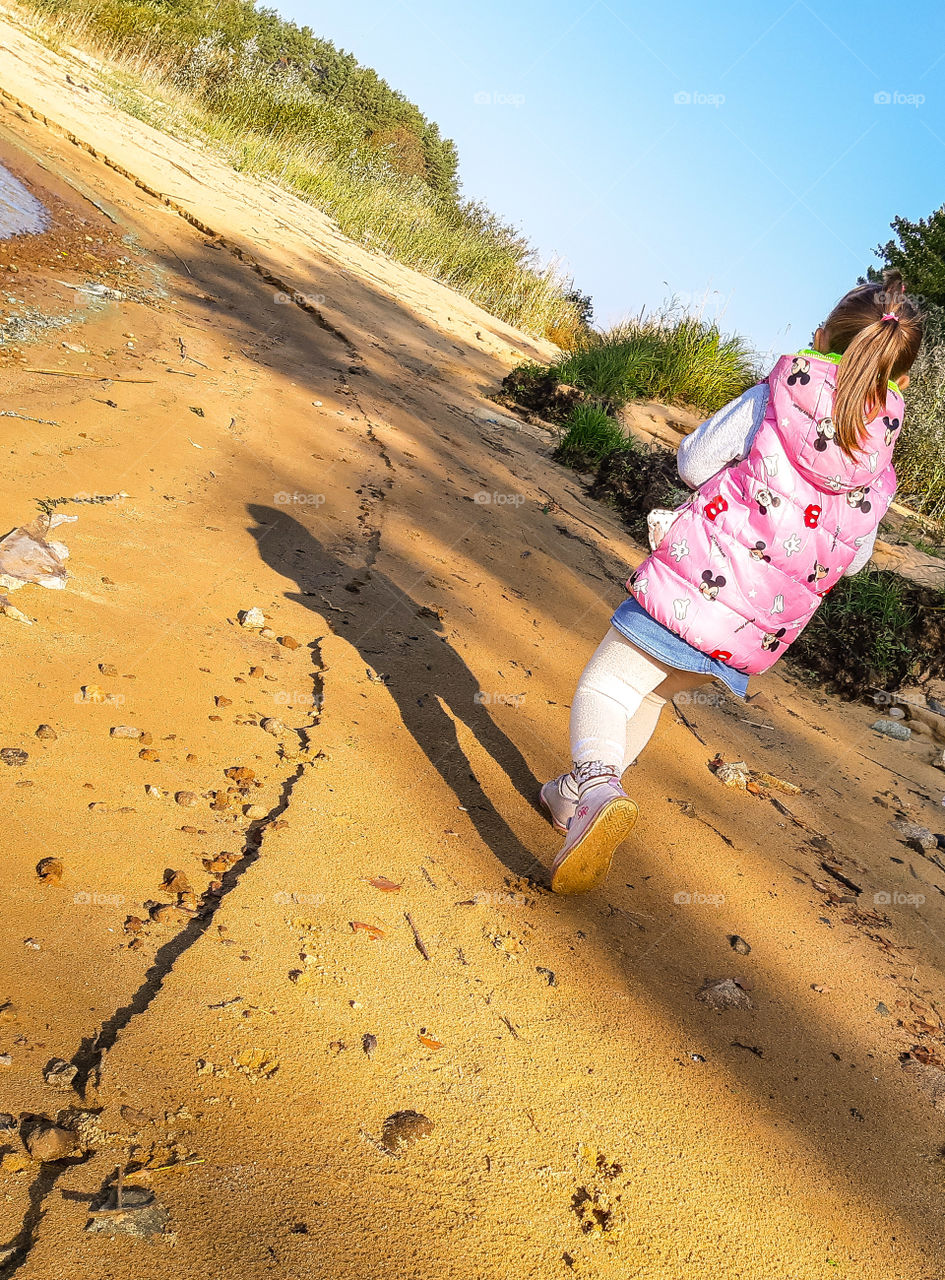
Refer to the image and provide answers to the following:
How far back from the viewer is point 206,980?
1977mm

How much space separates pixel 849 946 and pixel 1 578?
2.90m

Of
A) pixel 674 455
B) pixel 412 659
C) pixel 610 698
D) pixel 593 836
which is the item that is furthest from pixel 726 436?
pixel 674 455

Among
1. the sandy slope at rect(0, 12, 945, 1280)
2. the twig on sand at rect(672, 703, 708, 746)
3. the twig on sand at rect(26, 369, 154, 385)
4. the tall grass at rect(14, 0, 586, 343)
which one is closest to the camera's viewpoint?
the sandy slope at rect(0, 12, 945, 1280)

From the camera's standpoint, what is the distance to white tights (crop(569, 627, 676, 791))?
8.75 ft

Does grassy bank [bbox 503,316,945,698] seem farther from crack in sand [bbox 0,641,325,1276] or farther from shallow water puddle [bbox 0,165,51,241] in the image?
shallow water puddle [bbox 0,165,51,241]

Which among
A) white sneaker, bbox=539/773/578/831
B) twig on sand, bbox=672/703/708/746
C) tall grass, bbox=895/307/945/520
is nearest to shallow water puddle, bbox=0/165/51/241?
twig on sand, bbox=672/703/708/746

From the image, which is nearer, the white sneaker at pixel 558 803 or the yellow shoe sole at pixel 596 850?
the yellow shoe sole at pixel 596 850

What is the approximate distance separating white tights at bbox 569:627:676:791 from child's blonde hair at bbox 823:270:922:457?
30.0 inches

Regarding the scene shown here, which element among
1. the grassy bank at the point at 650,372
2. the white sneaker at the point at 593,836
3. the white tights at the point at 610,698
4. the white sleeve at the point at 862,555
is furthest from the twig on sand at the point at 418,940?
the grassy bank at the point at 650,372

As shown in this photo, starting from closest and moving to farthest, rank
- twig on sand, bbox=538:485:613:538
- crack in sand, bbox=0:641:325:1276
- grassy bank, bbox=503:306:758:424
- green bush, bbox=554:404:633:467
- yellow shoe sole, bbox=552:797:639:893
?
crack in sand, bbox=0:641:325:1276 < yellow shoe sole, bbox=552:797:639:893 < twig on sand, bbox=538:485:613:538 < green bush, bbox=554:404:633:467 < grassy bank, bbox=503:306:758:424

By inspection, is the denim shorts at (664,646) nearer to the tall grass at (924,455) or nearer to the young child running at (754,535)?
the young child running at (754,535)

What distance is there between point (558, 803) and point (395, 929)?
0.78 m

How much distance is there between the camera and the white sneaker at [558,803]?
291 cm

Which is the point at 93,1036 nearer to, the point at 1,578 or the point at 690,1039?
the point at 690,1039
